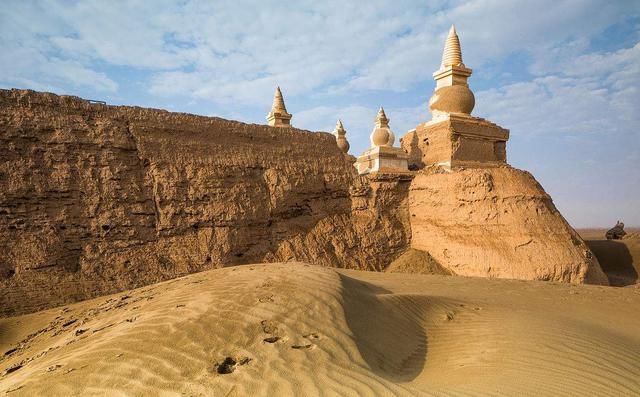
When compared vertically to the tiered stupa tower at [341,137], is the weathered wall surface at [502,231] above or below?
below

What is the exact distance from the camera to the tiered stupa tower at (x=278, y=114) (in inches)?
802

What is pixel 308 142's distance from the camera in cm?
1291

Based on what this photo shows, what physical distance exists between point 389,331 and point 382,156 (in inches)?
388

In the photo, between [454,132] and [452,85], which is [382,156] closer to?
[454,132]

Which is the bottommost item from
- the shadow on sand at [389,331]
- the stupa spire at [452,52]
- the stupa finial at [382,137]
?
the shadow on sand at [389,331]

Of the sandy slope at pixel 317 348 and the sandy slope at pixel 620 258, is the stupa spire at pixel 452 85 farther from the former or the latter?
the sandy slope at pixel 317 348

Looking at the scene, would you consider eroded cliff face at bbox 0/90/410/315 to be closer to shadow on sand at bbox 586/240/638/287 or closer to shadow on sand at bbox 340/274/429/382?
shadow on sand at bbox 340/274/429/382

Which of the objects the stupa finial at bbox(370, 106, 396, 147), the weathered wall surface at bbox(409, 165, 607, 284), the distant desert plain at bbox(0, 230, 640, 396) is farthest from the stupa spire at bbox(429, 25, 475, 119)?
the distant desert plain at bbox(0, 230, 640, 396)

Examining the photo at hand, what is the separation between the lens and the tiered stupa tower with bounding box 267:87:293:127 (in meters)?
20.4

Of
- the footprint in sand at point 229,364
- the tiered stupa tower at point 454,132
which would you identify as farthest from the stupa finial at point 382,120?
the footprint in sand at point 229,364

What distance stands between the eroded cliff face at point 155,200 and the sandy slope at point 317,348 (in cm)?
249

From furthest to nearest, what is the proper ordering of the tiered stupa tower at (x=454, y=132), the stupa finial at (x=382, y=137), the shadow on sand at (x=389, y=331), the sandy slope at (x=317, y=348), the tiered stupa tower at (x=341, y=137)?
the tiered stupa tower at (x=341, y=137), the stupa finial at (x=382, y=137), the tiered stupa tower at (x=454, y=132), the shadow on sand at (x=389, y=331), the sandy slope at (x=317, y=348)

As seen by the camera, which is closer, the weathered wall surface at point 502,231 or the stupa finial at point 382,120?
the weathered wall surface at point 502,231

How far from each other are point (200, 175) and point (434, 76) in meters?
11.1
